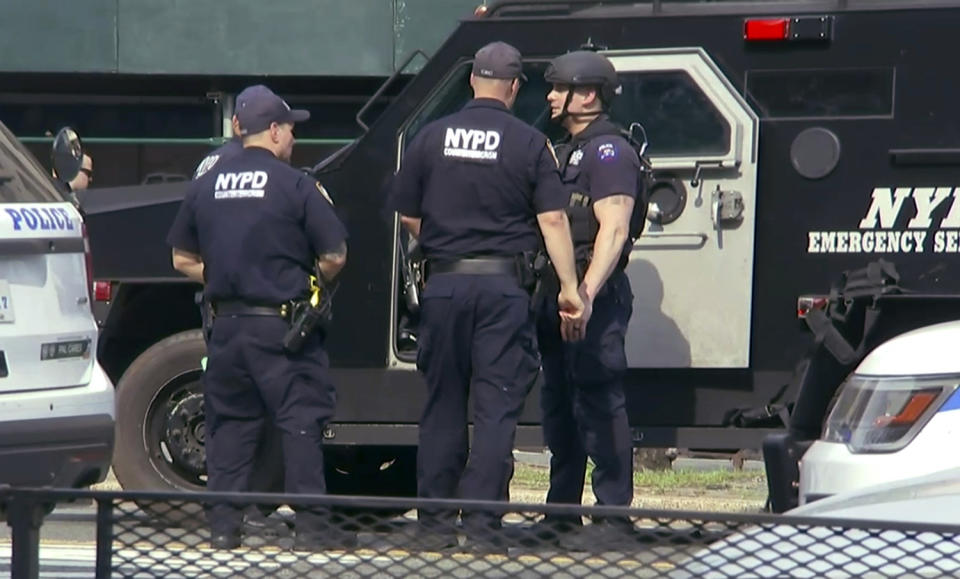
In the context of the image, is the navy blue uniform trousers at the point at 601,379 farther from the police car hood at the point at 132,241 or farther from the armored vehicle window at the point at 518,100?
the police car hood at the point at 132,241

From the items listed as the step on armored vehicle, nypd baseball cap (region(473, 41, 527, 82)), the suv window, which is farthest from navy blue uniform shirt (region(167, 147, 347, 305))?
the suv window

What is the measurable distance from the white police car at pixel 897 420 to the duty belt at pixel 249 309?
6.23 feet

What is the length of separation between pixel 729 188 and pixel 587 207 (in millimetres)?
880

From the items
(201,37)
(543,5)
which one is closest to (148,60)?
(201,37)

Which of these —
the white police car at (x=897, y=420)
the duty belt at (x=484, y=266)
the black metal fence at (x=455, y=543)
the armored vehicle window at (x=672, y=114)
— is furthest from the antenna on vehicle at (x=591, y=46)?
the black metal fence at (x=455, y=543)

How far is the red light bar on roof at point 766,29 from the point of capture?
690cm

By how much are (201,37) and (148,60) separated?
57cm

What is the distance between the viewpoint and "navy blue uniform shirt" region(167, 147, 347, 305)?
5938 mm

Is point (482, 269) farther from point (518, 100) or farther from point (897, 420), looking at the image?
point (897, 420)

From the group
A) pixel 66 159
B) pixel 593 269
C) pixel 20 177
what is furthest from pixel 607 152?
pixel 20 177

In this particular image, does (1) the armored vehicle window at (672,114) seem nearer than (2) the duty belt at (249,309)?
No

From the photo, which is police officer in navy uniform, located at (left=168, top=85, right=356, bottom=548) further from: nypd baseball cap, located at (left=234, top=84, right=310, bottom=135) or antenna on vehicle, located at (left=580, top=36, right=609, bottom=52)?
antenna on vehicle, located at (left=580, top=36, right=609, bottom=52)

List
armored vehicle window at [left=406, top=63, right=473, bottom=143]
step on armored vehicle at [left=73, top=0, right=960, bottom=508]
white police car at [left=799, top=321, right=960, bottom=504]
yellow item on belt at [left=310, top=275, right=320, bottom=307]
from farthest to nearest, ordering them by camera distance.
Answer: armored vehicle window at [left=406, top=63, right=473, bottom=143] → step on armored vehicle at [left=73, top=0, right=960, bottom=508] → yellow item on belt at [left=310, top=275, right=320, bottom=307] → white police car at [left=799, top=321, right=960, bottom=504]

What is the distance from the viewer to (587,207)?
20.6 ft
